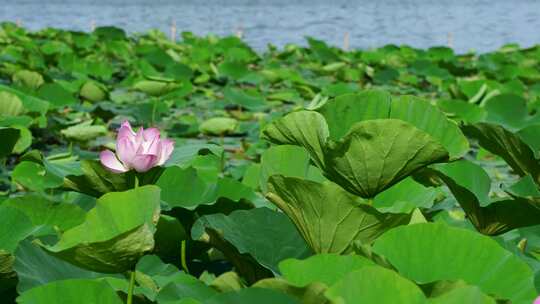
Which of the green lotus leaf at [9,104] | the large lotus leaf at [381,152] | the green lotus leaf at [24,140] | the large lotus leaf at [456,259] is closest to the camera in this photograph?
the large lotus leaf at [456,259]

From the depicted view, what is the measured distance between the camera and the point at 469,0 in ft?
86.9

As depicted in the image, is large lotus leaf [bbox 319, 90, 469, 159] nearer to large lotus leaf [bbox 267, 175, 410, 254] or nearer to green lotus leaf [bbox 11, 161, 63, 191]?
large lotus leaf [bbox 267, 175, 410, 254]

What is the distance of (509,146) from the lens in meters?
1.06

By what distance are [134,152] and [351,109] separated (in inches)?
10.6

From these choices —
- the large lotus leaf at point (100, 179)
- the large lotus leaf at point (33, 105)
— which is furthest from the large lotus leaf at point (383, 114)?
the large lotus leaf at point (33, 105)

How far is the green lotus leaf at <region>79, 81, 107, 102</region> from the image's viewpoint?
125 inches

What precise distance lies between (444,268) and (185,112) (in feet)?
9.68

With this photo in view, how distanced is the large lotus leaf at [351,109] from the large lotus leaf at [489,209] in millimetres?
103

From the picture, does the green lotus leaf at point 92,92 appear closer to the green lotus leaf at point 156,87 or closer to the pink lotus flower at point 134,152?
the green lotus leaf at point 156,87

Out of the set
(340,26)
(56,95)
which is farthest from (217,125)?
(340,26)

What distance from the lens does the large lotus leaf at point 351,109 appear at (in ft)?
3.21

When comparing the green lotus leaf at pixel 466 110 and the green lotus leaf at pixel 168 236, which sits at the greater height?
the green lotus leaf at pixel 168 236

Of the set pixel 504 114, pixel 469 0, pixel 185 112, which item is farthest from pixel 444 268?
pixel 469 0

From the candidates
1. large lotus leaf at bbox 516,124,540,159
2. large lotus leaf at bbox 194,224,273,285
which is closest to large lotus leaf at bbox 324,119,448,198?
large lotus leaf at bbox 194,224,273,285
